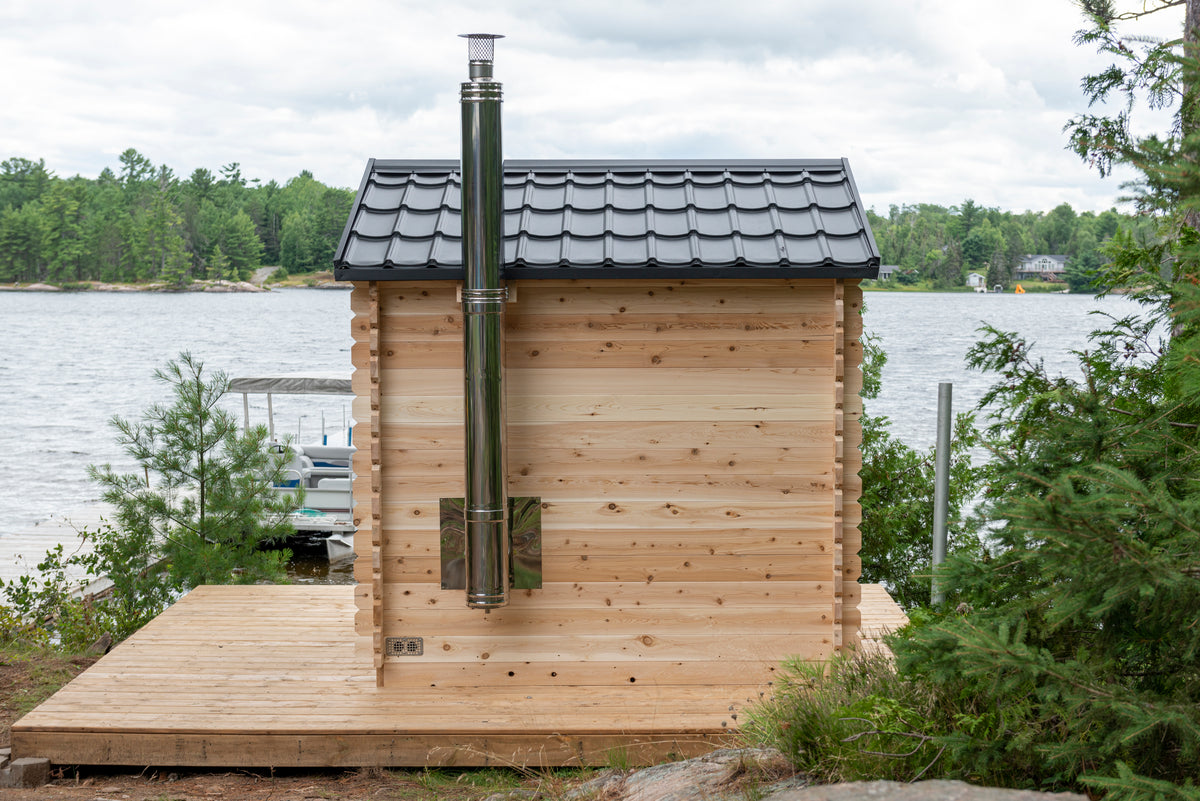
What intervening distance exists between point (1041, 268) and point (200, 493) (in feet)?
99.7

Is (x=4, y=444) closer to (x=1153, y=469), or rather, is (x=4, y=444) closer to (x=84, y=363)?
(x=84, y=363)

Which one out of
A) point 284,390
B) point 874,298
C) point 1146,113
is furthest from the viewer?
point 874,298

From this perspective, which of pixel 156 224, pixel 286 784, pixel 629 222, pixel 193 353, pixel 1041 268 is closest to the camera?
pixel 286 784

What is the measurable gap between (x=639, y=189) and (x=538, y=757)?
2906mm

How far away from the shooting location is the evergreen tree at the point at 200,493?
745cm

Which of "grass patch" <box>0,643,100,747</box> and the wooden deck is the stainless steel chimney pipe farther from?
"grass patch" <box>0,643,100,747</box>

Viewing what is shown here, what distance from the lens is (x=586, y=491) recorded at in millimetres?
4969

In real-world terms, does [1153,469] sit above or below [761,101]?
below

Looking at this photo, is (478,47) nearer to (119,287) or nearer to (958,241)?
(958,241)

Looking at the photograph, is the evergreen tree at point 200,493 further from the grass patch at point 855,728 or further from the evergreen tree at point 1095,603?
the evergreen tree at point 1095,603

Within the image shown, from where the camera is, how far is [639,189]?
522cm

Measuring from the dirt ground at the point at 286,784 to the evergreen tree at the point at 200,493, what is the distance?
2.86m

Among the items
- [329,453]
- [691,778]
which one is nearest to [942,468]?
A: [691,778]

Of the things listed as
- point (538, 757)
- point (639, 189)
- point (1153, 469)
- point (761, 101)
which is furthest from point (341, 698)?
point (761, 101)
